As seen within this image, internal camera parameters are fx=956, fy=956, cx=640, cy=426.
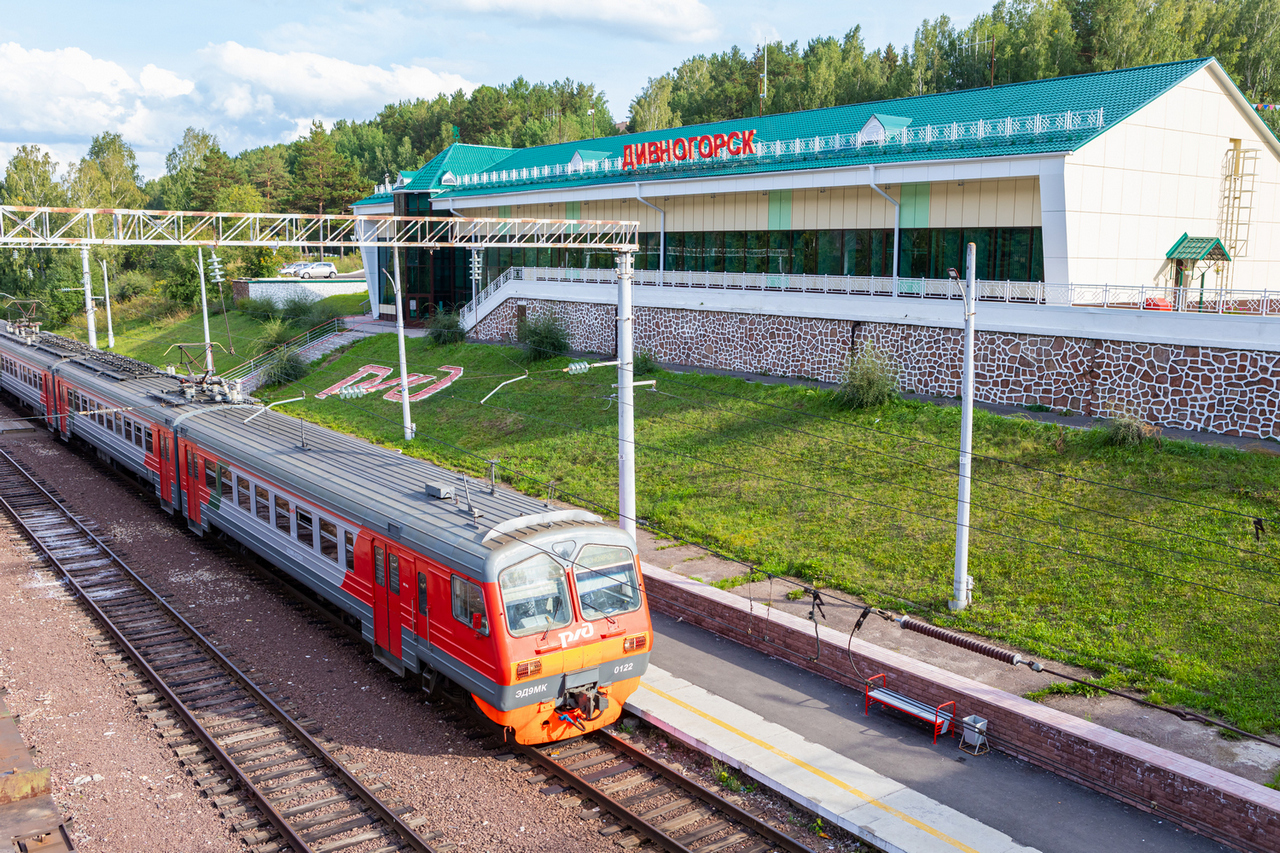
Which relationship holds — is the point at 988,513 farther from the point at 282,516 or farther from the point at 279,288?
the point at 279,288

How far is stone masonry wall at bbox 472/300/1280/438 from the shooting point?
59.8 feet

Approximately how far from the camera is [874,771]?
10.8 metres

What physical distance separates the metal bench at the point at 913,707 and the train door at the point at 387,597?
619 cm

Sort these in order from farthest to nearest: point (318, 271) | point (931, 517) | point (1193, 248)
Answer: point (318, 271), point (1193, 248), point (931, 517)

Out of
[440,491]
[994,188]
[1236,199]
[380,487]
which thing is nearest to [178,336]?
[994,188]

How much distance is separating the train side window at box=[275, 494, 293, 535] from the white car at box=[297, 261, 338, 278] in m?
55.4

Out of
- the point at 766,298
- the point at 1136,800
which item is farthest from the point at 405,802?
the point at 766,298

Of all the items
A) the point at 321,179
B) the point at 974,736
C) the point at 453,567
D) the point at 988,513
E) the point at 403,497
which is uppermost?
the point at 321,179

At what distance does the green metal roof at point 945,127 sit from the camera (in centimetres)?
2356

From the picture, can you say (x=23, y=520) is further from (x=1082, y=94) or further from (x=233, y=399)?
(x=1082, y=94)

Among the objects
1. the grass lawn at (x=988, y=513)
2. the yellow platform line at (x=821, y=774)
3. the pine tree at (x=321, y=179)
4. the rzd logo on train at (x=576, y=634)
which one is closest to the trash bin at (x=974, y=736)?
the yellow platform line at (x=821, y=774)

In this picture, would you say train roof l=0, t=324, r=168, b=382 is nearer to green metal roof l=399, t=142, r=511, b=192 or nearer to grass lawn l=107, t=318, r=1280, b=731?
grass lawn l=107, t=318, r=1280, b=731

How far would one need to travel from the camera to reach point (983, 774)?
422 inches

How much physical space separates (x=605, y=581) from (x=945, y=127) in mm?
18292
